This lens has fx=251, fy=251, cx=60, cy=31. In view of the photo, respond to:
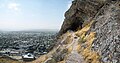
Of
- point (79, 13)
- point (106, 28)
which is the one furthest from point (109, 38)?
point (79, 13)

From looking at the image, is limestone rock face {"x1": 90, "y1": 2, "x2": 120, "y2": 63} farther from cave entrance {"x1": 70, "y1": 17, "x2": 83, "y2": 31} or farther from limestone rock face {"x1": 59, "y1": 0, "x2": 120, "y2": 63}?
cave entrance {"x1": 70, "y1": 17, "x2": 83, "y2": 31}

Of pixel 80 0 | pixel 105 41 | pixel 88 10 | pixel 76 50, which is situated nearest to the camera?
pixel 105 41

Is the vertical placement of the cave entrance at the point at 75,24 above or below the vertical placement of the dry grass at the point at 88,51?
above

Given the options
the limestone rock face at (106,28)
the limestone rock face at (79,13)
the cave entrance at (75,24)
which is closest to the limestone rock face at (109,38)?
the limestone rock face at (106,28)

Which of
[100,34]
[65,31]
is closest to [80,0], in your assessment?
[65,31]

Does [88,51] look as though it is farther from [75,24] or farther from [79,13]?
[75,24]

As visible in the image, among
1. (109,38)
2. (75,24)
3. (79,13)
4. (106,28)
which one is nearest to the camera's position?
(109,38)

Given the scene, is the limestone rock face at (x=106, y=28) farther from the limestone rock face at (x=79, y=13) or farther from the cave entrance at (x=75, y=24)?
the cave entrance at (x=75, y=24)

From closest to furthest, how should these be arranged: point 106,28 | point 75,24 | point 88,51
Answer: point 88,51 < point 106,28 < point 75,24

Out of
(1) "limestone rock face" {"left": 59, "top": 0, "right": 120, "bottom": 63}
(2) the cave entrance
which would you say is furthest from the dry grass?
(2) the cave entrance

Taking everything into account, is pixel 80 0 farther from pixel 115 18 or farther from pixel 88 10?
pixel 115 18

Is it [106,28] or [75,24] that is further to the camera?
[75,24]

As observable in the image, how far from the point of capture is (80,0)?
49.8m

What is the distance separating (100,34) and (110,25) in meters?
1.64
